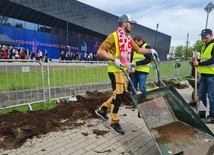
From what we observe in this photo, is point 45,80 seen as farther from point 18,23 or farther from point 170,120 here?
point 18,23

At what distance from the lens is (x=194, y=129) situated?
2879 millimetres

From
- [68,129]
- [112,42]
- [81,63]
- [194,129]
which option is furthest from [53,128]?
[81,63]

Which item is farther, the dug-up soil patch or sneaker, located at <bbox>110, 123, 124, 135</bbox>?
sneaker, located at <bbox>110, 123, 124, 135</bbox>

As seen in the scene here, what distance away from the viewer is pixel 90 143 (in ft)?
10.7

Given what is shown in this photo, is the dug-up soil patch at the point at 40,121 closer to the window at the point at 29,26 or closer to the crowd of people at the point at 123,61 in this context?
the crowd of people at the point at 123,61

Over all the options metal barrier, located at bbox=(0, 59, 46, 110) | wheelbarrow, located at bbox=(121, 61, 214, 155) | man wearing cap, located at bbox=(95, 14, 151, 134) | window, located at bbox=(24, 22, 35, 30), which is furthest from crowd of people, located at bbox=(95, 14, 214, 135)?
window, located at bbox=(24, 22, 35, 30)

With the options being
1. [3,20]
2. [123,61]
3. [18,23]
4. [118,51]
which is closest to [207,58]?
[123,61]

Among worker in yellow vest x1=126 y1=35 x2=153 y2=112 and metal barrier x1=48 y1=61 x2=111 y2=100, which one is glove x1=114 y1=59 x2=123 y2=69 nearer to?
worker in yellow vest x1=126 y1=35 x2=153 y2=112

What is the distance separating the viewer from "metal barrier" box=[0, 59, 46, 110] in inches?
187

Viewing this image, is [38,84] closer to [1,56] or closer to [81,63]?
[81,63]

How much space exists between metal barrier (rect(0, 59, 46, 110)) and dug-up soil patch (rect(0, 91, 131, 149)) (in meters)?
0.75

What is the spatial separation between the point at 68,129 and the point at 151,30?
62864 millimetres

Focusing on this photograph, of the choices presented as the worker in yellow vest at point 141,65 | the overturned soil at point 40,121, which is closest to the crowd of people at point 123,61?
the overturned soil at point 40,121

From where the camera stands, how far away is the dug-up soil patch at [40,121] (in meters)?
3.25
